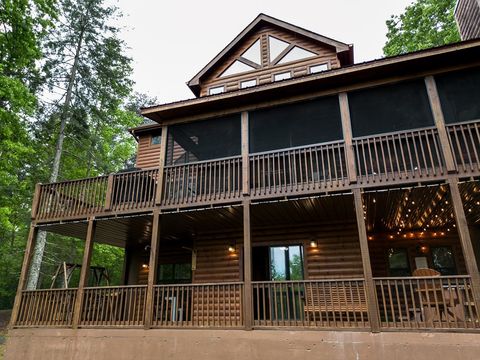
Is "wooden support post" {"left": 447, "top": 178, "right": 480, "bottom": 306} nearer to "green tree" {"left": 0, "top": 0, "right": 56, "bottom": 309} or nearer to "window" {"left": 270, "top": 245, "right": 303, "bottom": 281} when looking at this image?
"window" {"left": 270, "top": 245, "right": 303, "bottom": 281}

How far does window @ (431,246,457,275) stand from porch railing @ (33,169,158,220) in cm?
859

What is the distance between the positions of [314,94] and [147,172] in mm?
5162

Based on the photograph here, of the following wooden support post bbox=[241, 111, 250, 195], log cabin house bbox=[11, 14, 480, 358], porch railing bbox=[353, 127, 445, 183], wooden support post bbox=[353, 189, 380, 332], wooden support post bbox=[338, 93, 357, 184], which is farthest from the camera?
wooden support post bbox=[241, 111, 250, 195]

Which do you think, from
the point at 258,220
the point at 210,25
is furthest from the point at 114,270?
the point at 210,25

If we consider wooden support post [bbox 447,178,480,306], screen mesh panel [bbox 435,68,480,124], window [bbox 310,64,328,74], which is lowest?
wooden support post [bbox 447,178,480,306]

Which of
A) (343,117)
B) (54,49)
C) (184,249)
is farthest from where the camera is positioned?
(54,49)

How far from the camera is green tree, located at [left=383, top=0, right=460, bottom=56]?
1853cm

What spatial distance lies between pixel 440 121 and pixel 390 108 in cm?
160

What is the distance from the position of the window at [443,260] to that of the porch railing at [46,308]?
34.3 ft

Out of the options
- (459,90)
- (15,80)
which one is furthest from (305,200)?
(15,80)

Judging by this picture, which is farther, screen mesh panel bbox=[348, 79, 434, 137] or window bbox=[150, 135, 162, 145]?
window bbox=[150, 135, 162, 145]

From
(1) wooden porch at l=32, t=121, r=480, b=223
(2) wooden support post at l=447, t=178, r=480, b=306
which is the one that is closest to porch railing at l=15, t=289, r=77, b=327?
(1) wooden porch at l=32, t=121, r=480, b=223

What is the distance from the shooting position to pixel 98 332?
8266 millimetres

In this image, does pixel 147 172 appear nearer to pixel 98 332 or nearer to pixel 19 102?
pixel 98 332
